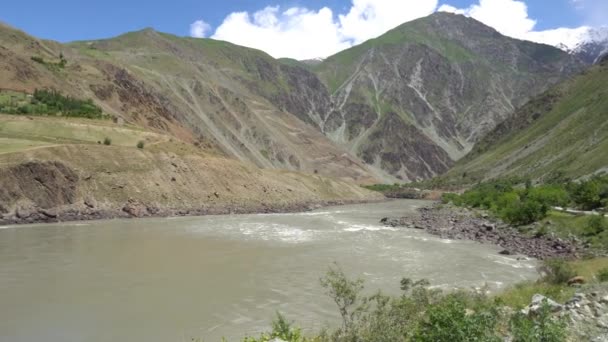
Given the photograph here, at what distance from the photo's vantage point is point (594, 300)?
1265 centimetres

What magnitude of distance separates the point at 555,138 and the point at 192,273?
117474 mm

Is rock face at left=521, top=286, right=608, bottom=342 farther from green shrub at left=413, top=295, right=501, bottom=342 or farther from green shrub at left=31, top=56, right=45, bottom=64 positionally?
green shrub at left=31, top=56, right=45, bottom=64

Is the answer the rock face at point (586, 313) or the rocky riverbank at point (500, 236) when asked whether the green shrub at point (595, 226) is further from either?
the rock face at point (586, 313)

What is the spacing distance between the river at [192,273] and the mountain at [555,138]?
5707cm

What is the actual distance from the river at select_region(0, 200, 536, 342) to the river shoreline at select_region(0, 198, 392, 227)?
3.65 meters

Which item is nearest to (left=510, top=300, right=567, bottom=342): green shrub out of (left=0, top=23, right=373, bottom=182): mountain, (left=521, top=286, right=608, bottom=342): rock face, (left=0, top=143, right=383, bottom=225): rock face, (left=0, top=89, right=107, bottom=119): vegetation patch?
(left=521, top=286, right=608, bottom=342): rock face

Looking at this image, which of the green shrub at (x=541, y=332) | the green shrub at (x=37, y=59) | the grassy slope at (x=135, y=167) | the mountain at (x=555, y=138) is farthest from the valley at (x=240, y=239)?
the green shrub at (x=37, y=59)

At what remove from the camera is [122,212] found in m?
58.4

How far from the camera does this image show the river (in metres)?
17.8

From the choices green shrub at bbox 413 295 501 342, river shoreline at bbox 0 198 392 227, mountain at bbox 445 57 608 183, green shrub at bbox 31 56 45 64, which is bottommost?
river shoreline at bbox 0 198 392 227

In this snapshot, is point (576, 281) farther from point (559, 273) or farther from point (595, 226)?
point (595, 226)

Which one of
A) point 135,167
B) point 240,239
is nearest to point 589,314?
point 240,239

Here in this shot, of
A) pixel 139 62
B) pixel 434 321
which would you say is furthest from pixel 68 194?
pixel 139 62

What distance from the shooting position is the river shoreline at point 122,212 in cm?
5034
